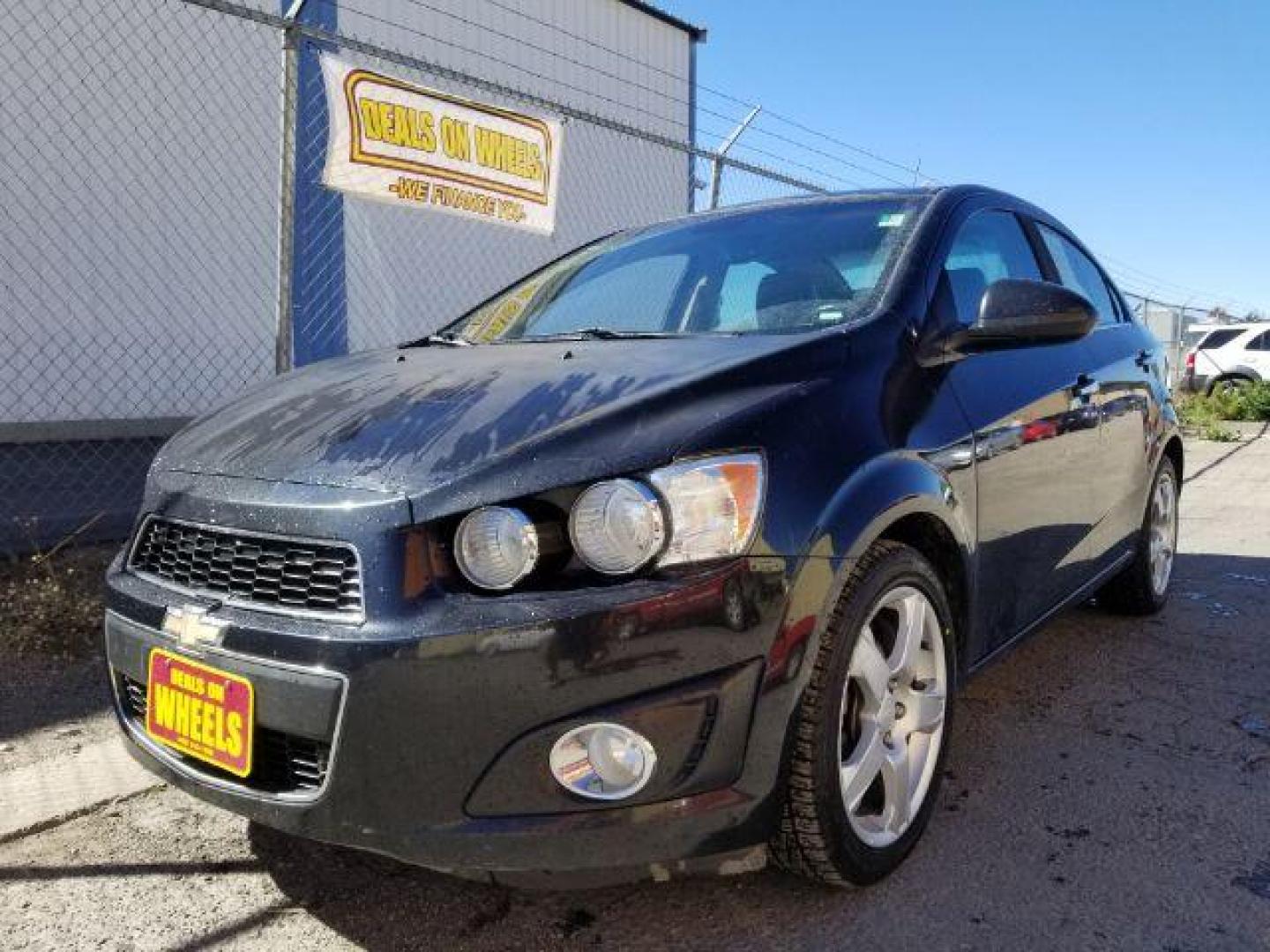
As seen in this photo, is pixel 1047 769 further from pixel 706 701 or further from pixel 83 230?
pixel 83 230

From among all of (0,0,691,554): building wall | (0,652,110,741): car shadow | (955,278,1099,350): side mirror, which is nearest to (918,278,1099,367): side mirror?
(955,278,1099,350): side mirror

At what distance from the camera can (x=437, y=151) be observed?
4.91m

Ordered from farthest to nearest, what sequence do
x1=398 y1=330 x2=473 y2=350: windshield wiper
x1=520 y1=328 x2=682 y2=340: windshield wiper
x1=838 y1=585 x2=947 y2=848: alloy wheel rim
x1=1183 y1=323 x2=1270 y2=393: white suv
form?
x1=1183 y1=323 x2=1270 y2=393: white suv → x1=398 y1=330 x2=473 y2=350: windshield wiper → x1=520 y1=328 x2=682 y2=340: windshield wiper → x1=838 y1=585 x2=947 y2=848: alloy wheel rim

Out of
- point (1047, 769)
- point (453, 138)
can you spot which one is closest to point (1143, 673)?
point (1047, 769)

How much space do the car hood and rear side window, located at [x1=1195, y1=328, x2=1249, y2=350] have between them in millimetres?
17075

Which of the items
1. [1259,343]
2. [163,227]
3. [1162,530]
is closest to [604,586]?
[1162,530]

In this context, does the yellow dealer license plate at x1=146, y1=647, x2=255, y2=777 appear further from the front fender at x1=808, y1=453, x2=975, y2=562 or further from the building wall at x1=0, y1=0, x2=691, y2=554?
the building wall at x1=0, y1=0, x2=691, y2=554

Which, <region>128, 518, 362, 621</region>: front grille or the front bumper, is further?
<region>128, 518, 362, 621</region>: front grille

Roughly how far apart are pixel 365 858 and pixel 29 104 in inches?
271

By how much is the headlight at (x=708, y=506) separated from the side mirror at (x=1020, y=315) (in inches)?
37.5

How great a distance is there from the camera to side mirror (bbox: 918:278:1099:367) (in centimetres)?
242

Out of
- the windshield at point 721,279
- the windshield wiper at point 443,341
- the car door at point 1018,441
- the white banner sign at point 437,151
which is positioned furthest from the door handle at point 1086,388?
the white banner sign at point 437,151

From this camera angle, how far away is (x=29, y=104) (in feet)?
23.1

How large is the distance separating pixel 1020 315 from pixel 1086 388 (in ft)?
2.84
